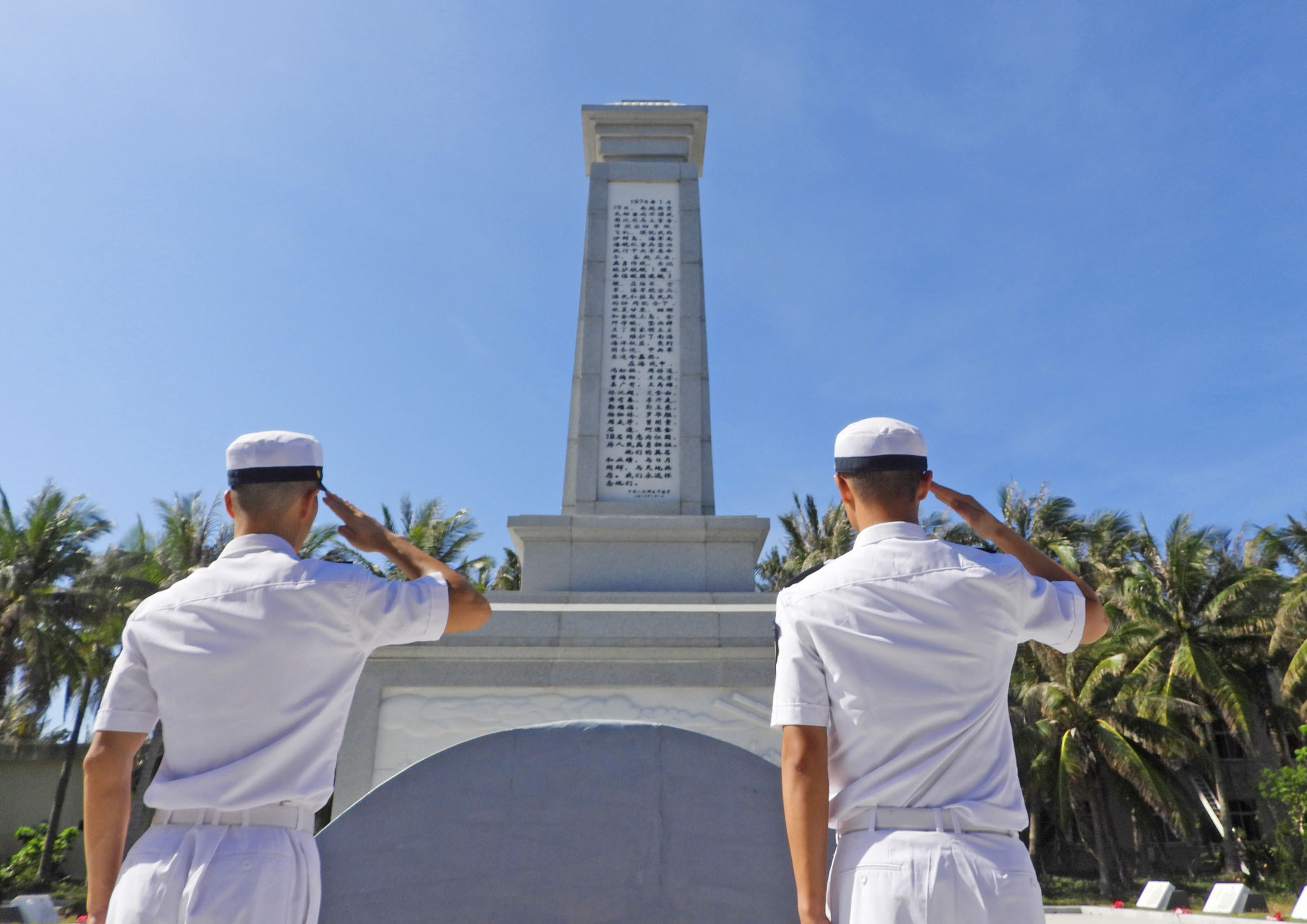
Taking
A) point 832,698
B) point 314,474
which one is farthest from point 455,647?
point 832,698

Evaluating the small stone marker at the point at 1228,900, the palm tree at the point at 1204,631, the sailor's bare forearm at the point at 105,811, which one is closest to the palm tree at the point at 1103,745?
the palm tree at the point at 1204,631

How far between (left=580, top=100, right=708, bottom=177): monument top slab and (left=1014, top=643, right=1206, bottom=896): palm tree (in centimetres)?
1565

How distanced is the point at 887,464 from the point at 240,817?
1458mm

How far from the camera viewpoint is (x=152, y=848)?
1.73m

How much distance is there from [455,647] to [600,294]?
3829 millimetres

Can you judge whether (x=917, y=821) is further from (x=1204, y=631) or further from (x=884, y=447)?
(x=1204, y=631)

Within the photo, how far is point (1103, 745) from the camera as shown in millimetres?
19219

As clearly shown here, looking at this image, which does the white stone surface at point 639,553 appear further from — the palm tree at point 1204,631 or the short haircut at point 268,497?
the palm tree at point 1204,631

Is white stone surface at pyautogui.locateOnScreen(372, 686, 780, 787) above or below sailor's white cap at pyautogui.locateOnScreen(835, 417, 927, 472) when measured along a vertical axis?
below

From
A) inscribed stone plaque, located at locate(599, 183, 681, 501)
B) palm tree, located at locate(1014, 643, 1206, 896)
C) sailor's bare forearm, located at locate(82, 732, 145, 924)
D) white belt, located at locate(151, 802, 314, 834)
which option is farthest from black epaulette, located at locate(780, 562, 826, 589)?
palm tree, located at locate(1014, 643, 1206, 896)

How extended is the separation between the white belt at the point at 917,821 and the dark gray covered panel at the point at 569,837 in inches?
33.8

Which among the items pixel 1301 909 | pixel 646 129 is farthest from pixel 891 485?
pixel 1301 909

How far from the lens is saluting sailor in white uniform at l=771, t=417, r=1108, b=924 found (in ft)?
5.42

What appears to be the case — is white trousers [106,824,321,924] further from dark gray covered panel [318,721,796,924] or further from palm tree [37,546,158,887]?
palm tree [37,546,158,887]
